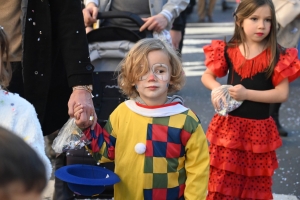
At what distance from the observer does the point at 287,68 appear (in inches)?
169

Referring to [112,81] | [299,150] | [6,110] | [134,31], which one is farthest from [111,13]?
[299,150]

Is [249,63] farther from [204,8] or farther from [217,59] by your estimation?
[204,8]

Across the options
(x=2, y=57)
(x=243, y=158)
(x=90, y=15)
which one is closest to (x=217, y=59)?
(x=243, y=158)

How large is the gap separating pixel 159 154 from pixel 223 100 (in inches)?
44.5

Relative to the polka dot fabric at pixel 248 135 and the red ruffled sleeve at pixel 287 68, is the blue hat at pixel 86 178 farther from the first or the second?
the red ruffled sleeve at pixel 287 68

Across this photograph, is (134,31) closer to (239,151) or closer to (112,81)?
(112,81)

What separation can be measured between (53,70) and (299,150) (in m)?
3.47

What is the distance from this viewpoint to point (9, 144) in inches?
55.7

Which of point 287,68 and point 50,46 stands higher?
point 50,46

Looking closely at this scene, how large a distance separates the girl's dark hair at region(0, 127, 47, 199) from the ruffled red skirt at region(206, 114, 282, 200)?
301cm

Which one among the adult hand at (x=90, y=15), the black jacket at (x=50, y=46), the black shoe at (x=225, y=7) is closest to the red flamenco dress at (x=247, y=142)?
the adult hand at (x=90, y=15)

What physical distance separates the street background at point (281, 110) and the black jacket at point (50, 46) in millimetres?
539

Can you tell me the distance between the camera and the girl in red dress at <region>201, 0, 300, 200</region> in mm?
4305

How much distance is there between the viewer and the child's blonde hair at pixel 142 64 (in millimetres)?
3355
